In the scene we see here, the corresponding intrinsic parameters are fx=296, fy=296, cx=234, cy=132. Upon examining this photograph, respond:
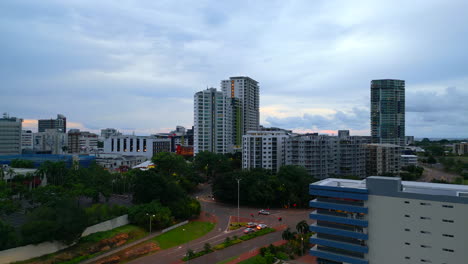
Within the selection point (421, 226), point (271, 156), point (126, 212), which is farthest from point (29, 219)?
point (271, 156)

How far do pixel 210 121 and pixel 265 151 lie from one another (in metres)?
31.0

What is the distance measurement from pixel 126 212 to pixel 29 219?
1217 cm

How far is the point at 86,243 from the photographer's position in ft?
107

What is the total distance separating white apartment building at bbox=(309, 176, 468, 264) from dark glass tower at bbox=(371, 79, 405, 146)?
135m

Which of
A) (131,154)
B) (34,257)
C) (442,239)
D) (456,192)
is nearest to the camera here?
(442,239)

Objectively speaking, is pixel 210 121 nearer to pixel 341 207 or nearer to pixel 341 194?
pixel 341 194

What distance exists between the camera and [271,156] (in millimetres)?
79062

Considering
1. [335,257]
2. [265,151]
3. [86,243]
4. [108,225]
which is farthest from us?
[265,151]

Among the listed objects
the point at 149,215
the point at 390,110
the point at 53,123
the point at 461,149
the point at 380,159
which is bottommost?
the point at 149,215

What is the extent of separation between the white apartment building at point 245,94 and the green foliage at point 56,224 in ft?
313

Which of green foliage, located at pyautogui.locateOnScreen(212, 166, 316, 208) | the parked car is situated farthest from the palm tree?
green foliage, located at pyautogui.locateOnScreen(212, 166, 316, 208)

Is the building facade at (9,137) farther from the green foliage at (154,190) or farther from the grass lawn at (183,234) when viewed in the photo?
the grass lawn at (183,234)

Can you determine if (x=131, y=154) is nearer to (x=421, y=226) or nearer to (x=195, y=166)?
(x=195, y=166)

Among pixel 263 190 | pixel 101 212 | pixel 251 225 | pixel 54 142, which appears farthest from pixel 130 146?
pixel 251 225
